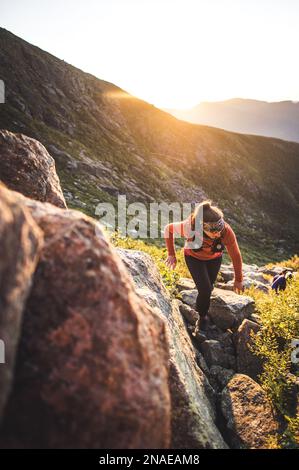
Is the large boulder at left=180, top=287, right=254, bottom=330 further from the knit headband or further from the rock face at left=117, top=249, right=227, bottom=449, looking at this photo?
the knit headband

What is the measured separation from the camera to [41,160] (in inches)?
184

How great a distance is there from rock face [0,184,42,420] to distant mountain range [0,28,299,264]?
19.8 m

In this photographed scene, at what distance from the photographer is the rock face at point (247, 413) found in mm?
3855

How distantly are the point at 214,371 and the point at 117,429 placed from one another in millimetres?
3485

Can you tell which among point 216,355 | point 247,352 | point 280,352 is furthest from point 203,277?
point 280,352

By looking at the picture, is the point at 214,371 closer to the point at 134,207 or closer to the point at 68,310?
the point at 68,310

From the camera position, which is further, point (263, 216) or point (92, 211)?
point (263, 216)

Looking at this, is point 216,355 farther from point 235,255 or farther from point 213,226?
point 213,226

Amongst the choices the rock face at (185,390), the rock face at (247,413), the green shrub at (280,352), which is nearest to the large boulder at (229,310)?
the green shrub at (280,352)

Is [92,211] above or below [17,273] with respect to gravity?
below

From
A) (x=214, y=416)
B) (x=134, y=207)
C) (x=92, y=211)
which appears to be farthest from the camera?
(x=134, y=207)

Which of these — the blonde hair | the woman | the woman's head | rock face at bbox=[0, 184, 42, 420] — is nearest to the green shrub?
the woman

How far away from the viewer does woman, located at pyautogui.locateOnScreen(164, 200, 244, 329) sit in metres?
5.35
